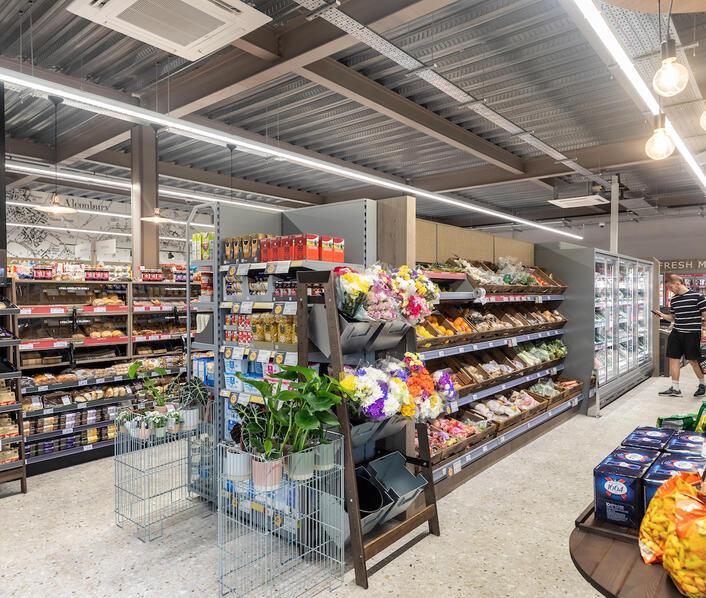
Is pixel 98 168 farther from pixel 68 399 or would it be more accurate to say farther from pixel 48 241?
pixel 68 399

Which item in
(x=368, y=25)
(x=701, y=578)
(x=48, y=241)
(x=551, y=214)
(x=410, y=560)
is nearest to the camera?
(x=701, y=578)

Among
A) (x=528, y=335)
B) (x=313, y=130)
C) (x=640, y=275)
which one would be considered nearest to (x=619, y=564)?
(x=528, y=335)

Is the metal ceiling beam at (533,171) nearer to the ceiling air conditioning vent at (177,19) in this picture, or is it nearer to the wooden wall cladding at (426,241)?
the wooden wall cladding at (426,241)

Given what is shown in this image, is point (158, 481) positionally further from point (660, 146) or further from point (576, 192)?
point (576, 192)

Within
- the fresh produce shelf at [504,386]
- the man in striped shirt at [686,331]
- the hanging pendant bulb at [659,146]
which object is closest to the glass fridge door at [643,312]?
the man in striped shirt at [686,331]

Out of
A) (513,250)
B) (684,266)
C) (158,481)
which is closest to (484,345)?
(513,250)

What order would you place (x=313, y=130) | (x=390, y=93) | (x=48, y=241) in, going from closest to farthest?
1. (x=390, y=93)
2. (x=313, y=130)
3. (x=48, y=241)

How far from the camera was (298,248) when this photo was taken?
3426 millimetres

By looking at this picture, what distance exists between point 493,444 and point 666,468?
10.6ft

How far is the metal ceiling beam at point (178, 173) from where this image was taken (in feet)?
30.9

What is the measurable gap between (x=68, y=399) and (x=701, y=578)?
5.36 metres

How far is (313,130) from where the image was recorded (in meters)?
8.83

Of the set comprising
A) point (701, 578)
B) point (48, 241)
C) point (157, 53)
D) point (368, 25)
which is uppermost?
point (157, 53)

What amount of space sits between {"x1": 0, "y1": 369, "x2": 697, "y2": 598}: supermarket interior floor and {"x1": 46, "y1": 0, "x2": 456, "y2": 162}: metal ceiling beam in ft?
13.4
